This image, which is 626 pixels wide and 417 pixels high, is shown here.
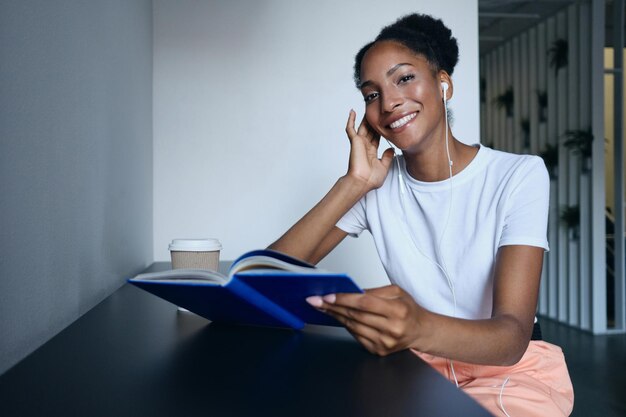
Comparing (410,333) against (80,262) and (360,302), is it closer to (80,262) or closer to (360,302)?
(360,302)

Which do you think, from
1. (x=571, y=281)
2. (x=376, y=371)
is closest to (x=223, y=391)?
(x=376, y=371)

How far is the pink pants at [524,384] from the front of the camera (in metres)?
1.17

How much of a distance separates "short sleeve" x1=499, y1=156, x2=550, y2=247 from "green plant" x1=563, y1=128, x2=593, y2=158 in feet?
16.2

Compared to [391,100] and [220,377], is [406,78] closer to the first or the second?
[391,100]

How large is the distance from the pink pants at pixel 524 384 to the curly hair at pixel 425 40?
2.73ft

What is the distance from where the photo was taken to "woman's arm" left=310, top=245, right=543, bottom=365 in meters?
0.86

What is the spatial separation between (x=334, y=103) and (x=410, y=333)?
1.95m

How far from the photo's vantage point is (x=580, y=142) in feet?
19.4

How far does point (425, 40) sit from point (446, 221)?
0.54 m

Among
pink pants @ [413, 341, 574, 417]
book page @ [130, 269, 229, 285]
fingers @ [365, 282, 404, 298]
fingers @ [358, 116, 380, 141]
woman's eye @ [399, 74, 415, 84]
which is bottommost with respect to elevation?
pink pants @ [413, 341, 574, 417]

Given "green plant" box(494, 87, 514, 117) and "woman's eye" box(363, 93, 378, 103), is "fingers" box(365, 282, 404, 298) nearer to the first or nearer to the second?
"woman's eye" box(363, 93, 378, 103)

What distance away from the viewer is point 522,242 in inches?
50.4

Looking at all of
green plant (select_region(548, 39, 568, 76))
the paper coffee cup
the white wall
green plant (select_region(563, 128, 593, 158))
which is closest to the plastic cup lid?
the paper coffee cup

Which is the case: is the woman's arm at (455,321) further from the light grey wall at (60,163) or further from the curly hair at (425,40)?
the curly hair at (425,40)
